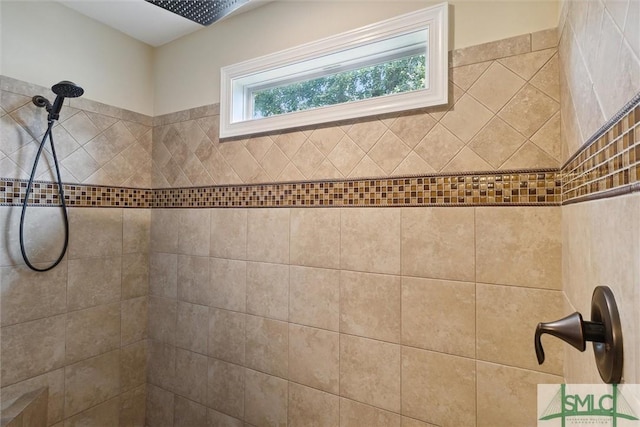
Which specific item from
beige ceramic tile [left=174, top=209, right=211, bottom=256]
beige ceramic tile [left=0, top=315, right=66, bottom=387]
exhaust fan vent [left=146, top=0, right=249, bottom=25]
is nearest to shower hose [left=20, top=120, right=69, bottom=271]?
beige ceramic tile [left=0, top=315, right=66, bottom=387]

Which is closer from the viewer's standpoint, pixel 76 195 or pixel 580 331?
pixel 580 331

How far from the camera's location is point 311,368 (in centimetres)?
150

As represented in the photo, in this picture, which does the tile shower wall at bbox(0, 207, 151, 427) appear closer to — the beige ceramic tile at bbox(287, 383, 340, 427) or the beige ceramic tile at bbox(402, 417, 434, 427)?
the beige ceramic tile at bbox(287, 383, 340, 427)

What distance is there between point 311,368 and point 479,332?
2.54 ft

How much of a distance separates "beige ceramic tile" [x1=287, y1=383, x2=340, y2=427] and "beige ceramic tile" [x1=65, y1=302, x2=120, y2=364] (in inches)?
47.4

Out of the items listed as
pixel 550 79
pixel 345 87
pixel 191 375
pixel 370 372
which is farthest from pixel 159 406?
pixel 550 79

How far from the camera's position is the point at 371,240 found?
4.50 ft

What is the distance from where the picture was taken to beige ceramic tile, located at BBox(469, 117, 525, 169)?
3.72 ft

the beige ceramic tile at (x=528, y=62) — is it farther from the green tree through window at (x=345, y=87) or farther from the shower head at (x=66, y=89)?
the shower head at (x=66, y=89)

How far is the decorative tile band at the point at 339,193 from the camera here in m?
1.12

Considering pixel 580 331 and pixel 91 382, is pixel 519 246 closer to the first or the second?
pixel 580 331

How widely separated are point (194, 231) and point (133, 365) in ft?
3.22

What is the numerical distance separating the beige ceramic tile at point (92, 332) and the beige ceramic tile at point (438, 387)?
175 cm

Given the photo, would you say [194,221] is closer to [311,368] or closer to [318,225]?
[318,225]
